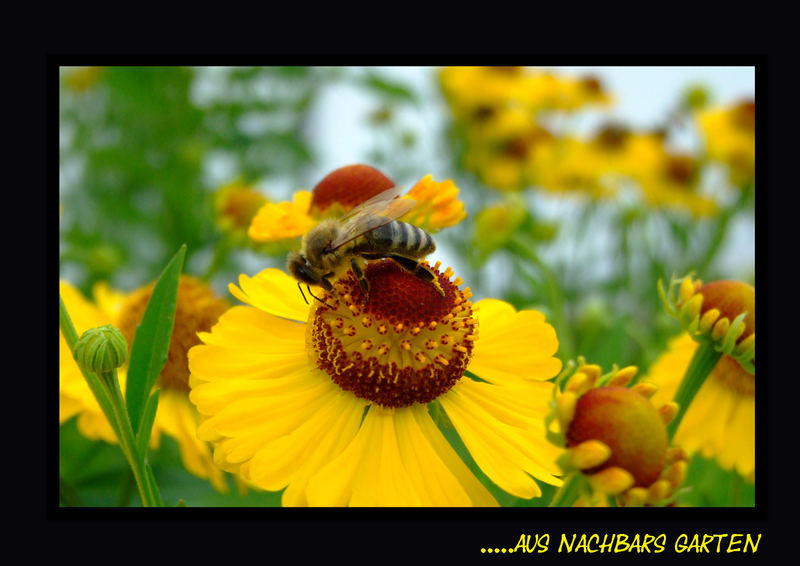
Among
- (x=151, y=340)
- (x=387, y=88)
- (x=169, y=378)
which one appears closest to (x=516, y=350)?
(x=151, y=340)

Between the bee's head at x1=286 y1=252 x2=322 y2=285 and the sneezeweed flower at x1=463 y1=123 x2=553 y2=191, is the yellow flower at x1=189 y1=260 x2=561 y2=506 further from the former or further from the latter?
the sneezeweed flower at x1=463 y1=123 x2=553 y2=191

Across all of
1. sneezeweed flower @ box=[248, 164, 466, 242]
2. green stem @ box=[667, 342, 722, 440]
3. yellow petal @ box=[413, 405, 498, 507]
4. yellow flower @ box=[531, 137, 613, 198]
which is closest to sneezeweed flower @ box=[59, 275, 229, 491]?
sneezeweed flower @ box=[248, 164, 466, 242]

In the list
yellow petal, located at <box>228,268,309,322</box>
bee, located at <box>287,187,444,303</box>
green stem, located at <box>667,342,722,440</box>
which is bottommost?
green stem, located at <box>667,342,722,440</box>

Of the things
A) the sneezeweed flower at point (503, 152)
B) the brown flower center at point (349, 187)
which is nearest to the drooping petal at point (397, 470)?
the brown flower center at point (349, 187)

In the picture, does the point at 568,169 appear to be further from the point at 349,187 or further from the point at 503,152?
the point at 349,187
